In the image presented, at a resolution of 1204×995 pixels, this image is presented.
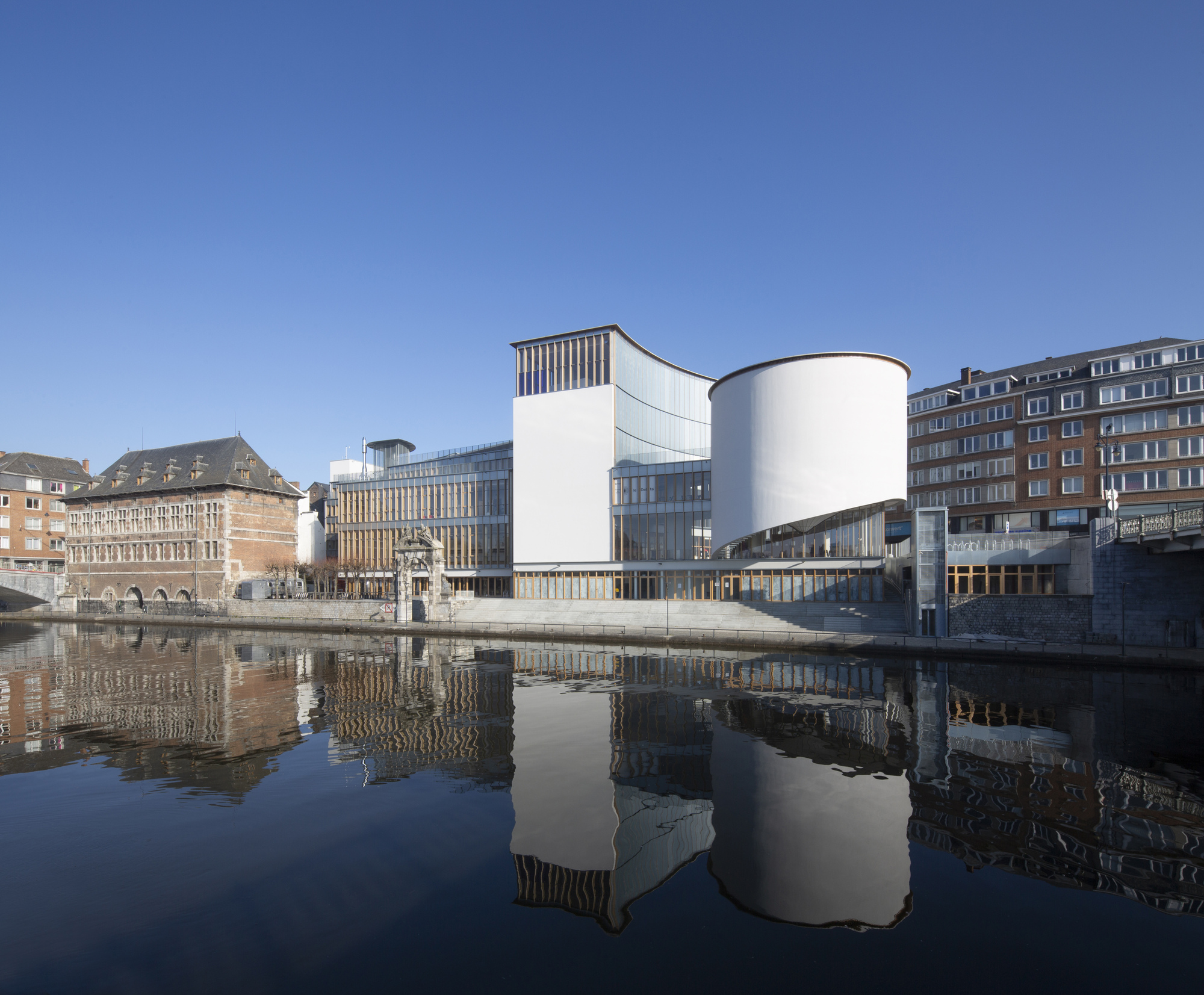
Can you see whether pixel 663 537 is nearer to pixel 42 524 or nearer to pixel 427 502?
pixel 427 502

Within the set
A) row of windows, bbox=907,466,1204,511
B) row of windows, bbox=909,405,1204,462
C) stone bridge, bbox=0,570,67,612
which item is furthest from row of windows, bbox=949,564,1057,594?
stone bridge, bbox=0,570,67,612

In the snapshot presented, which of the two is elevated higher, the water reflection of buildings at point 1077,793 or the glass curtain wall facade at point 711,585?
the glass curtain wall facade at point 711,585

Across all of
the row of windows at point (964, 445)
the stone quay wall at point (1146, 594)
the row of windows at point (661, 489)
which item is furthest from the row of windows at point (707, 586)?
the row of windows at point (964, 445)

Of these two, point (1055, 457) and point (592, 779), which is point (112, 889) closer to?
point (592, 779)

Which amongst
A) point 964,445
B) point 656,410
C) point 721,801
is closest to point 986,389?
point 964,445

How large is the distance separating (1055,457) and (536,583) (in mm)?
43260

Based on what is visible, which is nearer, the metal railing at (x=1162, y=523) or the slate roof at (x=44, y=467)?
the metal railing at (x=1162, y=523)

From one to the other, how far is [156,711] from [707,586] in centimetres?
3718

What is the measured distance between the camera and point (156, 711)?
76.6 feet

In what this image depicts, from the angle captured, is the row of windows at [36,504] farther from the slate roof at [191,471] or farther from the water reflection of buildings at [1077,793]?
the water reflection of buildings at [1077,793]

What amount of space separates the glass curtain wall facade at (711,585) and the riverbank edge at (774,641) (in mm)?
8819

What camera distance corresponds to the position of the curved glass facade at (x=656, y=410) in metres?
58.7

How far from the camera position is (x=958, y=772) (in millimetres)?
15500

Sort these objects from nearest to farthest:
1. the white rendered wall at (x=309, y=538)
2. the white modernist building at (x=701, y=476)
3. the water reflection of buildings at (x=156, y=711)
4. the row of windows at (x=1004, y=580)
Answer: the water reflection of buildings at (x=156, y=711) → the row of windows at (x=1004, y=580) → the white modernist building at (x=701, y=476) → the white rendered wall at (x=309, y=538)
